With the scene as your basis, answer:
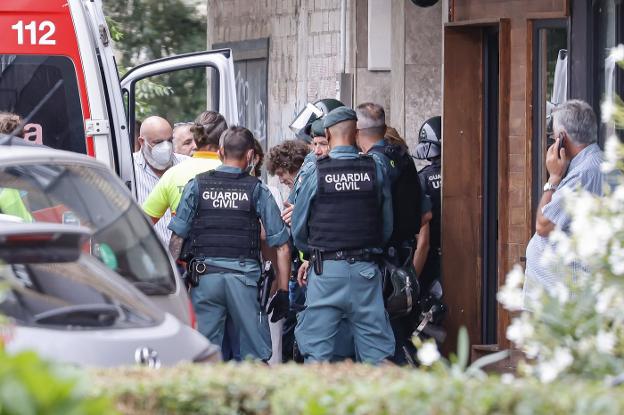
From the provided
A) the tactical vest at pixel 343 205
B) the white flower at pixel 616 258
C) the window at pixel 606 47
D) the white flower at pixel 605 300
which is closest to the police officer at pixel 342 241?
the tactical vest at pixel 343 205

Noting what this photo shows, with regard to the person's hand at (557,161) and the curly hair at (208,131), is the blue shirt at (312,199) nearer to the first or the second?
the curly hair at (208,131)

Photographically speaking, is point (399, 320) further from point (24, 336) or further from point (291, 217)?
point (24, 336)

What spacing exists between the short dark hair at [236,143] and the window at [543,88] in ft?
5.95

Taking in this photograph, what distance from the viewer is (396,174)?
9078 millimetres

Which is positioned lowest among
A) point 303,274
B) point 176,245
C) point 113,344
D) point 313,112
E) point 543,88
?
point 303,274

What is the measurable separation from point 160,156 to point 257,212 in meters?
1.86

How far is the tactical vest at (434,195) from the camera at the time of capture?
9992 millimetres

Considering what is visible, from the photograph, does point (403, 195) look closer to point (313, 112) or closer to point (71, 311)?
point (313, 112)

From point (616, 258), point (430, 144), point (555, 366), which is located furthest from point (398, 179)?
point (555, 366)

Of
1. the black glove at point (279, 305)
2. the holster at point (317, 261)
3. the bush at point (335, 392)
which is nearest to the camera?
the bush at point (335, 392)

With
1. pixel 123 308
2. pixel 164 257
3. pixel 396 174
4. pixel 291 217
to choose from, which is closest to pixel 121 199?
pixel 164 257

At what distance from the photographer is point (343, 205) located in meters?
8.28

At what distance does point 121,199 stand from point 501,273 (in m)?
3.58

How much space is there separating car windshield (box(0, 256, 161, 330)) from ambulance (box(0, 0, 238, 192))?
320 cm
